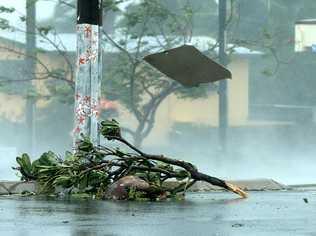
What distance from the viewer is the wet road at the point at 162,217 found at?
22.4 ft

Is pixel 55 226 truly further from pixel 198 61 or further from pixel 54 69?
pixel 54 69

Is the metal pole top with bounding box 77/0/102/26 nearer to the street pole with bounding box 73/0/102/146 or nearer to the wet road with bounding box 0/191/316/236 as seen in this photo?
the street pole with bounding box 73/0/102/146

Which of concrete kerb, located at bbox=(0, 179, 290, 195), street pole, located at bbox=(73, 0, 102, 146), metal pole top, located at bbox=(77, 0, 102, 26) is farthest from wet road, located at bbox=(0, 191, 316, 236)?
metal pole top, located at bbox=(77, 0, 102, 26)

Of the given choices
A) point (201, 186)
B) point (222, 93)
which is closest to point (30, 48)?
point (222, 93)

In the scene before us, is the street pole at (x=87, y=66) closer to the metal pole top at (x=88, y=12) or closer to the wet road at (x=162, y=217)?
the metal pole top at (x=88, y=12)

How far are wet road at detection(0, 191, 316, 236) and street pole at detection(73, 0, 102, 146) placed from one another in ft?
4.51

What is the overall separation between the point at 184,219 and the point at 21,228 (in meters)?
1.52

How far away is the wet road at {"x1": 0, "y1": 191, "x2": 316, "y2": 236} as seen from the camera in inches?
269

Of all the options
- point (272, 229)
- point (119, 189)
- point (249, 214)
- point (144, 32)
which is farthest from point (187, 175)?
point (144, 32)

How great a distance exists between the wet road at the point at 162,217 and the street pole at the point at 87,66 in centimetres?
138

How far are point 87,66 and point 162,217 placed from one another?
315 cm

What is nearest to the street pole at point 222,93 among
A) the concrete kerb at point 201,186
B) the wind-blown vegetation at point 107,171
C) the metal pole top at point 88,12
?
the concrete kerb at point 201,186

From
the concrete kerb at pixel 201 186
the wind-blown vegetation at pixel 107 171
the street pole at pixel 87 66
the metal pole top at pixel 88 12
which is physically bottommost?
the concrete kerb at pixel 201 186

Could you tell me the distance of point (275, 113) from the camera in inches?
742
